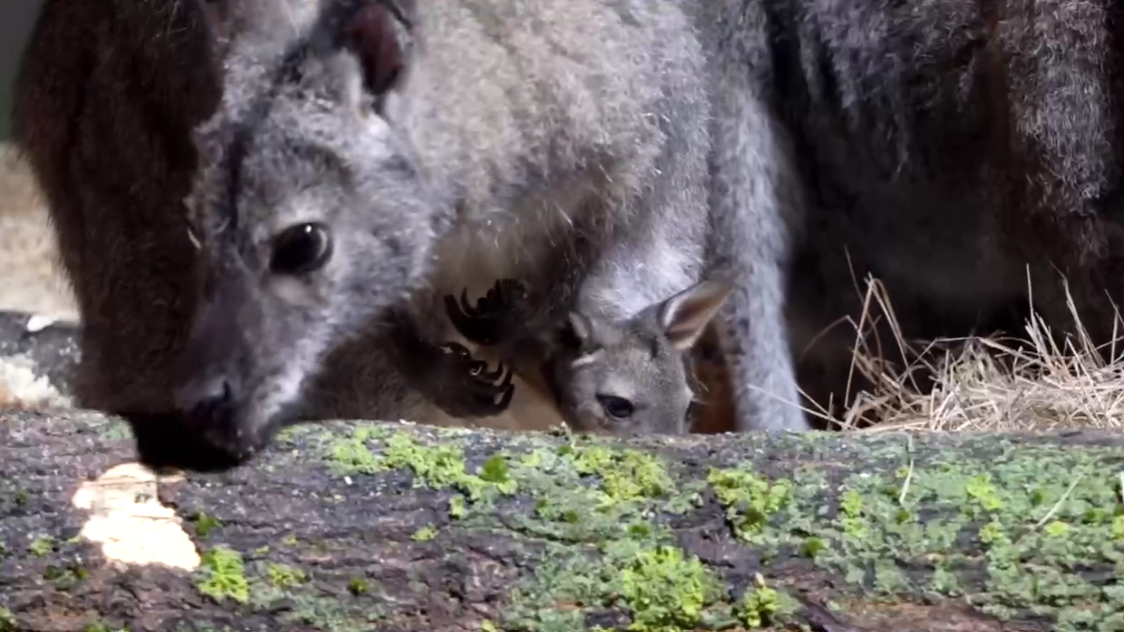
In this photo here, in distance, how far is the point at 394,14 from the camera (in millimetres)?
1910

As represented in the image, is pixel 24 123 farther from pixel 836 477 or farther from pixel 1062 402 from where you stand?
pixel 1062 402

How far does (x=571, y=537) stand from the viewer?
4.99ft

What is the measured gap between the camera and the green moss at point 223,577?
1.50 metres

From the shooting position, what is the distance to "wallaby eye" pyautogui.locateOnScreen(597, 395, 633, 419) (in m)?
2.41

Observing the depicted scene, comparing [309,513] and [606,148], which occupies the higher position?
[606,148]

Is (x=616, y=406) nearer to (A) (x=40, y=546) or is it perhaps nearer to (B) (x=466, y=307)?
(B) (x=466, y=307)

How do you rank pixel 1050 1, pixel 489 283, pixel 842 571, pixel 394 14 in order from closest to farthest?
pixel 842 571
pixel 394 14
pixel 1050 1
pixel 489 283

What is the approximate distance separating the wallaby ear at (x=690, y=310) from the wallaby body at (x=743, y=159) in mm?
106

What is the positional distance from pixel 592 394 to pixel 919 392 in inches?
28.5

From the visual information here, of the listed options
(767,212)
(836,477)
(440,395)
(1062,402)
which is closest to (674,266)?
(767,212)

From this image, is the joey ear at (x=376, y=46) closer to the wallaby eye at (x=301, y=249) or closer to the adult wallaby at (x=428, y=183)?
the adult wallaby at (x=428, y=183)

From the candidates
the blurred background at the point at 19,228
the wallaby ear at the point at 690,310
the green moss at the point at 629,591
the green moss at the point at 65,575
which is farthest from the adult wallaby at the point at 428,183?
the blurred background at the point at 19,228

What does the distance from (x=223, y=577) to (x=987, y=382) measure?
5.26 ft

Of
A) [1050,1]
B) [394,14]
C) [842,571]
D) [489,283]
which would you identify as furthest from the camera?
[489,283]
